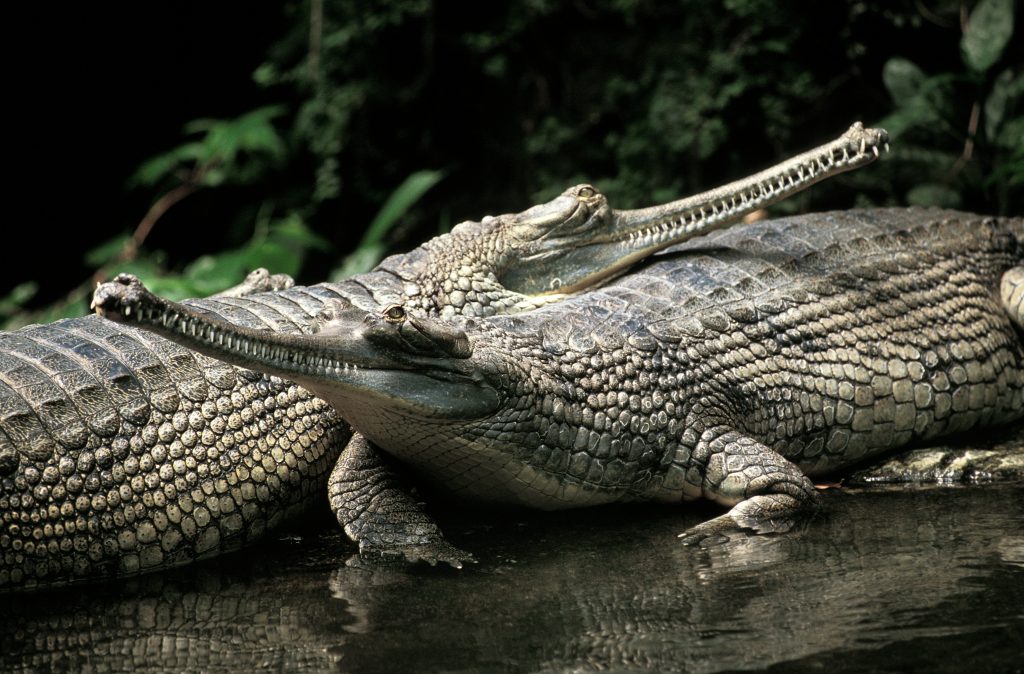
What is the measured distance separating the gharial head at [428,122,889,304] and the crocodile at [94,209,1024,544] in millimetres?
128

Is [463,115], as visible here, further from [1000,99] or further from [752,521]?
[752,521]

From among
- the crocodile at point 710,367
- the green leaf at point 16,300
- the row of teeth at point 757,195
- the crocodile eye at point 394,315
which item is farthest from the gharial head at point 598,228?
the green leaf at point 16,300

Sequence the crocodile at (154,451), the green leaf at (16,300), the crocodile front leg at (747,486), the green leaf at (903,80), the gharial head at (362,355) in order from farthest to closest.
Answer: the green leaf at (16,300)
the green leaf at (903,80)
the crocodile front leg at (747,486)
the crocodile at (154,451)
the gharial head at (362,355)

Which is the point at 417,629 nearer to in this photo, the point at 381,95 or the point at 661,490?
the point at 661,490

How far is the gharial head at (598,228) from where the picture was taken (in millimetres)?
4270

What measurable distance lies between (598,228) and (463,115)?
4.52m

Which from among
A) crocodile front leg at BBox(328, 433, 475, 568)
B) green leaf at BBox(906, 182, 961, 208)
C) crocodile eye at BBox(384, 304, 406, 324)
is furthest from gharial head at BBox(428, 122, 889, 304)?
green leaf at BBox(906, 182, 961, 208)

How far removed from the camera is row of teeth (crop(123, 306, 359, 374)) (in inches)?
98.4

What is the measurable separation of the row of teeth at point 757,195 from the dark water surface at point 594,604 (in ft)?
4.26

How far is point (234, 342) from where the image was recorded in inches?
104

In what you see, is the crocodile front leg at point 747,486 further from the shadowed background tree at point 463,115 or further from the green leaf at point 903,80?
the green leaf at point 903,80

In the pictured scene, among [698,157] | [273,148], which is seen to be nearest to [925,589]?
[698,157]

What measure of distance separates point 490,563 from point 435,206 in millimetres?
6054

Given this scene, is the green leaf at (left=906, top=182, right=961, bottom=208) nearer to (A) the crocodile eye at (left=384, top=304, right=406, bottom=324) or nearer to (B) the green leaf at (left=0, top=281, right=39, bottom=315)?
(A) the crocodile eye at (left=384, top=304, right=406, bottom=324)
